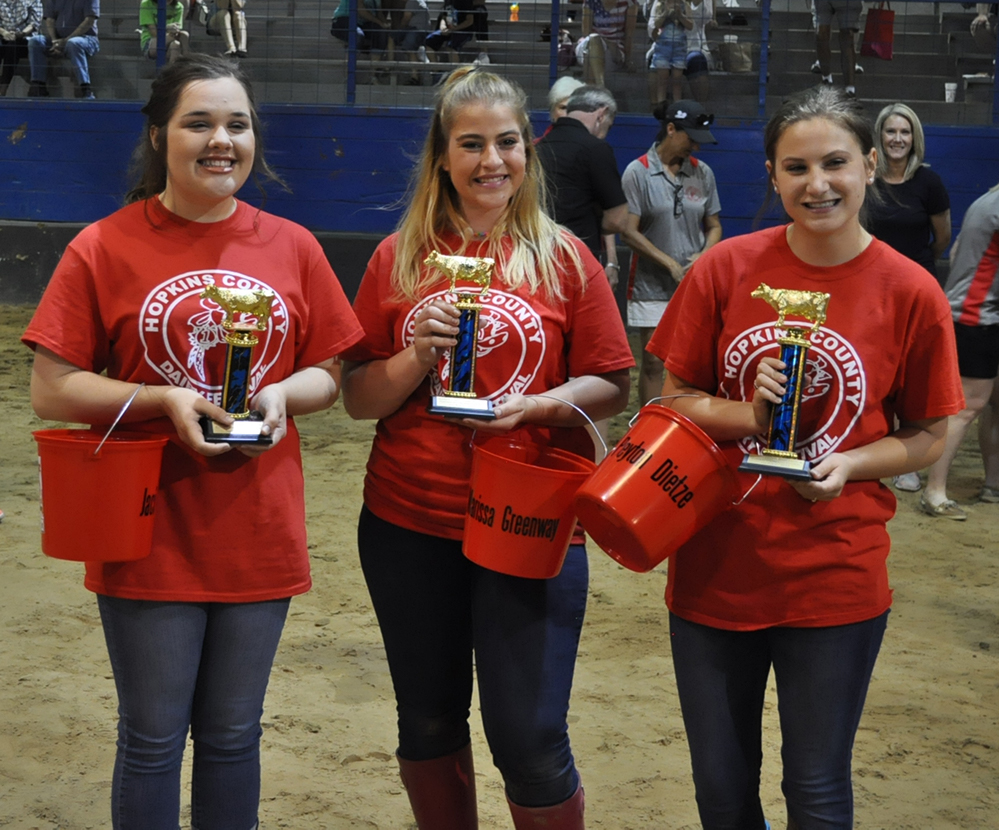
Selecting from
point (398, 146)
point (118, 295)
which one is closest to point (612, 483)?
point (118, 295)

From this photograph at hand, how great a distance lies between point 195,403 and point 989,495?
5135mm

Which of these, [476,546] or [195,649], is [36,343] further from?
[476,546]

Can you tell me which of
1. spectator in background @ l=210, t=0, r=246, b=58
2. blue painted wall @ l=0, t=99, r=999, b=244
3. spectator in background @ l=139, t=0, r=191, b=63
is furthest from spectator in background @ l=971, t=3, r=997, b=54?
spectator in background @ l=139, t=0, r=191, b=63

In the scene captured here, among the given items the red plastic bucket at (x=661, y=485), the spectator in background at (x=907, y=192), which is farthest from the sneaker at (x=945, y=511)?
the red plastic bucket at (x=661, y=485)

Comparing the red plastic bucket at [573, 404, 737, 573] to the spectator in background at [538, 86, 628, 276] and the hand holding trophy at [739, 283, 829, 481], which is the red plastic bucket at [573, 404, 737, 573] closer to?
the hand holding trophy at [739, 283, 829, 481]

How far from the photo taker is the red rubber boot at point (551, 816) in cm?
238

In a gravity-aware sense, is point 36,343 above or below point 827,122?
below

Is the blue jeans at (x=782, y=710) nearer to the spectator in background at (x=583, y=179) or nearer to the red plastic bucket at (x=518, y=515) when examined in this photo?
the red plastic bucket at (x=518, y=515)

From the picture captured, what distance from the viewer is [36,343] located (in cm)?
219

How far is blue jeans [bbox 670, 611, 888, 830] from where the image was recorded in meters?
2.18

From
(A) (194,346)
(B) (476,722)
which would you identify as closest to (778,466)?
(A) (194,346)

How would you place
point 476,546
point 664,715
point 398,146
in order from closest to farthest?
point 476,546
point 664,715
point 398,146

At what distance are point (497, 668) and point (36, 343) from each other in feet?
3.57

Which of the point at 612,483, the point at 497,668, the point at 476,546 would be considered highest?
the point at 612,483
